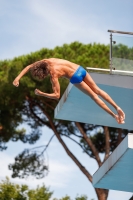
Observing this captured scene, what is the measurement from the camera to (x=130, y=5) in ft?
76.9

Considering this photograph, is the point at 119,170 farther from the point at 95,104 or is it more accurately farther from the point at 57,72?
the point at 57,72

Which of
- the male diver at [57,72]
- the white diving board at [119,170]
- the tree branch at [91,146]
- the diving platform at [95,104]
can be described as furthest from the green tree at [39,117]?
the male diver at [57,72]

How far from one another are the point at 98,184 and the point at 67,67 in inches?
258

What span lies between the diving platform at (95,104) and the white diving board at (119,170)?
211cm

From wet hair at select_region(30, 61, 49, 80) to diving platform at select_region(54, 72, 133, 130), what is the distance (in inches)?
223

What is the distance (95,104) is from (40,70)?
7792 mm

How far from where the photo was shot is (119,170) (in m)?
13.8

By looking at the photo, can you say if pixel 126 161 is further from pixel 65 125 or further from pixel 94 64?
pixel 65 125

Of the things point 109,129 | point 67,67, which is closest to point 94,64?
point 109,129

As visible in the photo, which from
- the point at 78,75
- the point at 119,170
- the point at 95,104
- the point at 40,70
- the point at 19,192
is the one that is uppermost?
the point at 40,70

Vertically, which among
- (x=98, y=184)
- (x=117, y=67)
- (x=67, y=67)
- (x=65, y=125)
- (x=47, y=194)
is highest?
(x=67, y=67)

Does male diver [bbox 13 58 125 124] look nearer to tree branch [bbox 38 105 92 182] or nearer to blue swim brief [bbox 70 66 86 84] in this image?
blue swim brief [bbox 70 66 86 84]

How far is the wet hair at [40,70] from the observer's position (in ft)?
30.4

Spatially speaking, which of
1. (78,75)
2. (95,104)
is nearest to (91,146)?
(95,104)
